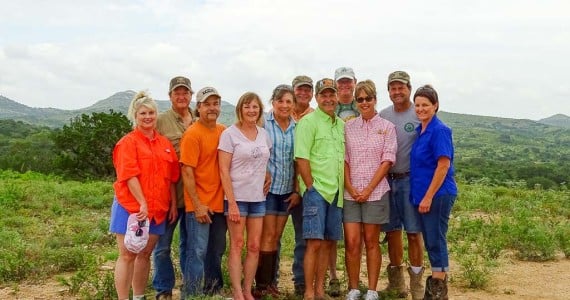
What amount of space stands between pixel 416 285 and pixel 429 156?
1266 millimetres

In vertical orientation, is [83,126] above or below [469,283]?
above

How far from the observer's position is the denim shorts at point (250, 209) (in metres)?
4.46

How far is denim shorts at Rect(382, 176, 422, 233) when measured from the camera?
15.4 ft

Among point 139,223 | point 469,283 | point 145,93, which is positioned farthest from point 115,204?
point 469,283

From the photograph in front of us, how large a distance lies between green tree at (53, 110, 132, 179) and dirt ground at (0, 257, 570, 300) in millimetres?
14406

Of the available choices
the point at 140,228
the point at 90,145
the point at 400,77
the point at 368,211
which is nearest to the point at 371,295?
the point at 368,211

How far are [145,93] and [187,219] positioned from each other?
1.07 m

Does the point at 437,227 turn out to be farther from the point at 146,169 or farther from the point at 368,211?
the point at 146,169

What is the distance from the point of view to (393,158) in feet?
15.1

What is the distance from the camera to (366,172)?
4.64m

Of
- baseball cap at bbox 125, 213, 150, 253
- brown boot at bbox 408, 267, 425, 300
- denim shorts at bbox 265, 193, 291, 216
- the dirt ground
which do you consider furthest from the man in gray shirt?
baseball cap at bbox 125, 213, 150, 253

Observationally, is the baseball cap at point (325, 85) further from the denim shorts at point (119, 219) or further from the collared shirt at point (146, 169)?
the denim shorts at point (119, 219)

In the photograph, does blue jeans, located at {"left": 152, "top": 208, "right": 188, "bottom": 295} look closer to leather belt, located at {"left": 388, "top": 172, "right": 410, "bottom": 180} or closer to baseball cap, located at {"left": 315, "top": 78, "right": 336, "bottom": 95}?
baseball cap, located at {"left": 315, "top": 78, "right": 336, "bottom": 95}

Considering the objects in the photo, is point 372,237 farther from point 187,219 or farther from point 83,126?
point 83,126
